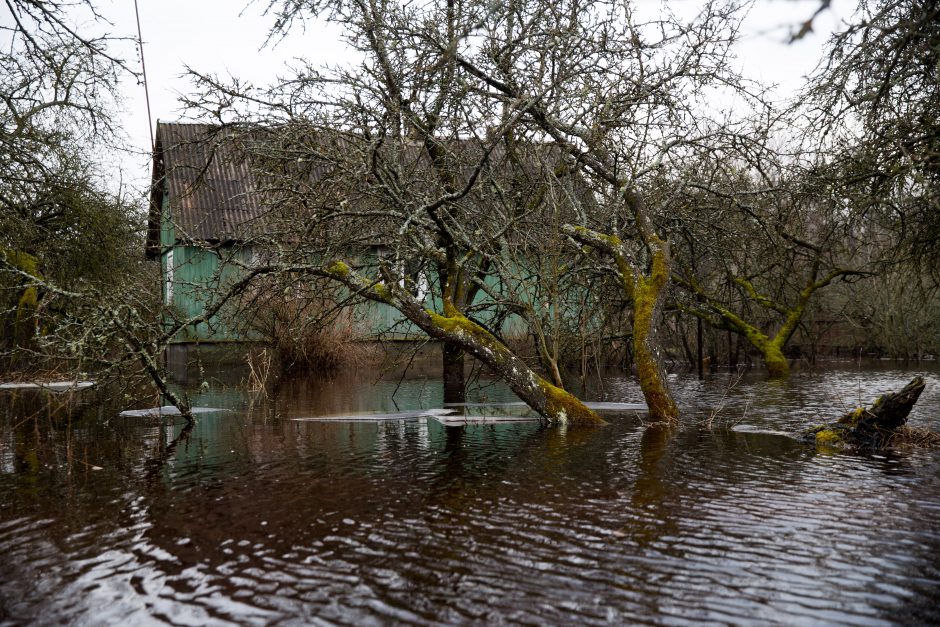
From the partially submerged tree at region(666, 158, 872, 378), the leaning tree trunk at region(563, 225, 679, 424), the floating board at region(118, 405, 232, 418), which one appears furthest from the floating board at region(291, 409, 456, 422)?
the partially submerged tree at region(666, 158, 872, 378)

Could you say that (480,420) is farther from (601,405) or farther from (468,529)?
(468,529)

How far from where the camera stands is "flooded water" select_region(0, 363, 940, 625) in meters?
4.15

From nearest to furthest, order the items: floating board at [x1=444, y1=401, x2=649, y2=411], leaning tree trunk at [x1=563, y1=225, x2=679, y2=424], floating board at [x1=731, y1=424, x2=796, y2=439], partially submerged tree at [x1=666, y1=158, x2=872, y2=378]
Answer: floating board at [x1=731, y1=424, x2=796, y2=439] < leaning tree trunk at [x1=563, y1=225, x2=679, y2=424] < floating board at [x1=444, y1=401, x2=649, y2=411] < partially submerged tree at [x1=666, y1=158, x2=872, y2=378]

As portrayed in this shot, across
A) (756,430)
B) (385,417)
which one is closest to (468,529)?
(756,430)

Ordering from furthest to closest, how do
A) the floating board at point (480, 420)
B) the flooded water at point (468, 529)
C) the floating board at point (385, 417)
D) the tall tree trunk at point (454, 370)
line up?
the tall tree trunk at point (454, 370), the floating board at point (385, 417), the floating board at point (480, 420), the flooded water at point (468, 529)

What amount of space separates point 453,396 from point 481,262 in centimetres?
281

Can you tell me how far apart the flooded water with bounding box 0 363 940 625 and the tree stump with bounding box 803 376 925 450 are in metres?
0.36

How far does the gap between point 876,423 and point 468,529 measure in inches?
202

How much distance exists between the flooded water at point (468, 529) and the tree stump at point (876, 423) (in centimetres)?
36

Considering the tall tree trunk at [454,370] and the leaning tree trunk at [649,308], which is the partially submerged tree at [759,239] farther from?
the tall tree trunk at [454,370]

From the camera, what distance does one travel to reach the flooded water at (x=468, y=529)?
4.15 m

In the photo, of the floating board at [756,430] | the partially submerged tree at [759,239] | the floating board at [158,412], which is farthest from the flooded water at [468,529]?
the partially submerged tree at [759,239]

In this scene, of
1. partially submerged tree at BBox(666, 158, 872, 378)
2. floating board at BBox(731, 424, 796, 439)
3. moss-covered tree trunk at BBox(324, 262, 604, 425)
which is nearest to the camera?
floating board at BBox(731, 424, 796, 439)

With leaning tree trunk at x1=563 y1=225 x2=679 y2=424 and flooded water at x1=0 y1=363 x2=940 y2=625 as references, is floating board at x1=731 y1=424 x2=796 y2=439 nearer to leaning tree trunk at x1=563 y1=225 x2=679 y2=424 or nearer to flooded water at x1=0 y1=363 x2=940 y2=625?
flooded water at x1=0 y1=363 x2=940 y2=625
